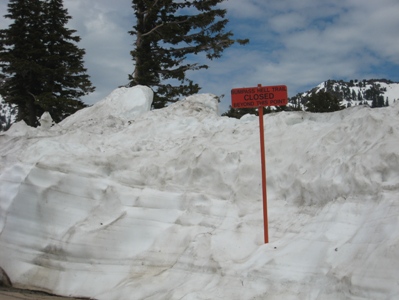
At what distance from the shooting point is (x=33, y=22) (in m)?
26.7

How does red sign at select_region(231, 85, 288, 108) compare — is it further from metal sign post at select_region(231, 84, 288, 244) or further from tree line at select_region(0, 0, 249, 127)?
tree line at select_region(0, 0, 249, 127)

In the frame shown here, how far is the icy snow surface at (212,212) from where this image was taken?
15.3 feet

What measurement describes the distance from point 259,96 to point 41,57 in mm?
23163

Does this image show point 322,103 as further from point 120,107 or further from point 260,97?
point 260,97

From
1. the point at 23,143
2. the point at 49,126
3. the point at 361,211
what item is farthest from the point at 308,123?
the point at 49,126

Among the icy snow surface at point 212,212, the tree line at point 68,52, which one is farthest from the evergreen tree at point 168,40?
the icy snow surface at point 212,212

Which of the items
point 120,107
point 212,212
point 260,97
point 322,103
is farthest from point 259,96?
point 322,103

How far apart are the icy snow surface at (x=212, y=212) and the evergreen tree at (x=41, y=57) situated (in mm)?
18278

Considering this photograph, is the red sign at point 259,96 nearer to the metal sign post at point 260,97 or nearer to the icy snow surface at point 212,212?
the metal sign post at point 260,97

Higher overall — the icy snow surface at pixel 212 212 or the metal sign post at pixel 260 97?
the metal sign post at pixel 260 97

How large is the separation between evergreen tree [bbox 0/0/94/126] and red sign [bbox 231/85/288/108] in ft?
66.4

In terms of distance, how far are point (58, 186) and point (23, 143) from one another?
2.12 meters

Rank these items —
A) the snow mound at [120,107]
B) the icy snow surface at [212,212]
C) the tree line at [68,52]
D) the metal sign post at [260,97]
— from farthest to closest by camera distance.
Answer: the tree line at [68,52]
the snow mound at [120,107]
the metal sign post at [260,97]
the icy snow surface at [212,212]

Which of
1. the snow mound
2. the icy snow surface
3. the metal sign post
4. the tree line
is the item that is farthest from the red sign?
the tree line
